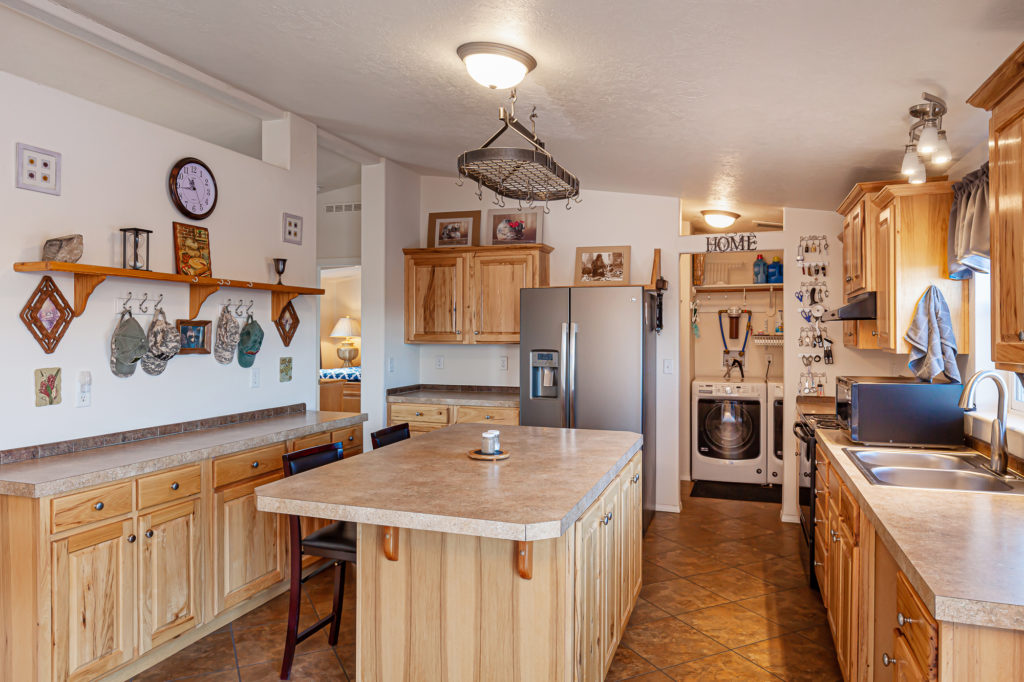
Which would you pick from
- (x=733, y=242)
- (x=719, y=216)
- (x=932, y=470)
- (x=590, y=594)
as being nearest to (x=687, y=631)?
(x=590, y=594)

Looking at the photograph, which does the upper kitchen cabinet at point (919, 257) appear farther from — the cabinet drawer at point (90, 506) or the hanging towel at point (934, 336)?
the cabinet drawer at point (90, 506)

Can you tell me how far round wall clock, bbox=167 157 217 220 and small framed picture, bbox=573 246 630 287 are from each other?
2845 millimetres

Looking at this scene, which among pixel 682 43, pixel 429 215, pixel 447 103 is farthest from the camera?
pixel 429 215

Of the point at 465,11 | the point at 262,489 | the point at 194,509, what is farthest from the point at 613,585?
the point at 465,11

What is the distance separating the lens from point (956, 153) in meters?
3.02

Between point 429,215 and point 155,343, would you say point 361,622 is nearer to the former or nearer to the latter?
point 155,343

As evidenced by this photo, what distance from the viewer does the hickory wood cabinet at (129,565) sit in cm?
235

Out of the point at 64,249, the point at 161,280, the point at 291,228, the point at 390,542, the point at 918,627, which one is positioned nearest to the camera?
the point at 918,627

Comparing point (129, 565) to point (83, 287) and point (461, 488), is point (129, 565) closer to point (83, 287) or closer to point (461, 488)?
point (83, 287)

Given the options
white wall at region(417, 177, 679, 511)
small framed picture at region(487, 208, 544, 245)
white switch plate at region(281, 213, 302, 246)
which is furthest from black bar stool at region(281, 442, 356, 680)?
small framed picture at region(487, 208, 544, 245)

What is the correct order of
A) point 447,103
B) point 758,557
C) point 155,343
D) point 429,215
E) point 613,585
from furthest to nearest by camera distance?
point 429,215
point 758,557
point 447,103
point 155,343
point 613,585

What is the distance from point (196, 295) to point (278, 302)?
0.64 metres

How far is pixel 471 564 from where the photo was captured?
209 cm

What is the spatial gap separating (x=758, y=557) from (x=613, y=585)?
193 cm
